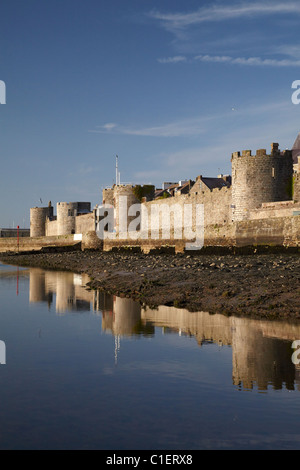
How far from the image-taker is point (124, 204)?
39000 mm

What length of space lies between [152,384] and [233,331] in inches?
109

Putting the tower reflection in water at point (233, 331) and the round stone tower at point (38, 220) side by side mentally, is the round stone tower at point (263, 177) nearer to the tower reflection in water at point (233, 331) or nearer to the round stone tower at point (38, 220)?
the tower reflection in water at point (233, 331)

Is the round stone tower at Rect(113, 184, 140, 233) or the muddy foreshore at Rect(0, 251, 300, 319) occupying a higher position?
the round stone tower at Rect(113, 184, 140, 233)

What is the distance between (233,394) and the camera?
525cm

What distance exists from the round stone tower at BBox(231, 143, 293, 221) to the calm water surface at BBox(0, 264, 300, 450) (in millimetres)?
15429

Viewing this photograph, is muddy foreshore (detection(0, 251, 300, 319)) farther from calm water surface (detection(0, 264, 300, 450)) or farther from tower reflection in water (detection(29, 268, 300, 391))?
calm water surface (detection(0, 264, 300, 450))

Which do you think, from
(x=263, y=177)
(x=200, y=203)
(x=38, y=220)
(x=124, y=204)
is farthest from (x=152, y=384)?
(x=38, y=220)

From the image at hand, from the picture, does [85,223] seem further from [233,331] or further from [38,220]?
[233,331]

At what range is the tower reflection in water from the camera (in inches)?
232

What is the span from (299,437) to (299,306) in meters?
4.99

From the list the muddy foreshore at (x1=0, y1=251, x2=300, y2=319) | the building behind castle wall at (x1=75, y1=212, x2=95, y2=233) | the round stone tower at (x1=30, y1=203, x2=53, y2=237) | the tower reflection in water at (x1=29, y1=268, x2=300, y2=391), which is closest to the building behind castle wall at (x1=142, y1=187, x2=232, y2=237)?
the building behind castle wall at (x1=75, y1=212, x2=95, y2=233)

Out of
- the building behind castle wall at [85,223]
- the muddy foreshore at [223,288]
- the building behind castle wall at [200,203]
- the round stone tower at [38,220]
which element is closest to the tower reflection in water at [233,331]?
the muddy foreshore at [223,288]

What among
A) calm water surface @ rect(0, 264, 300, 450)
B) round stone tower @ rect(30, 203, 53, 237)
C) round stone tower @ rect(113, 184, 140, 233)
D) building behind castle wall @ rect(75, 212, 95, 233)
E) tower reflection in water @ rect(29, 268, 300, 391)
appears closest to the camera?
calm water surface @ rect(0, 264, 300, 450)
